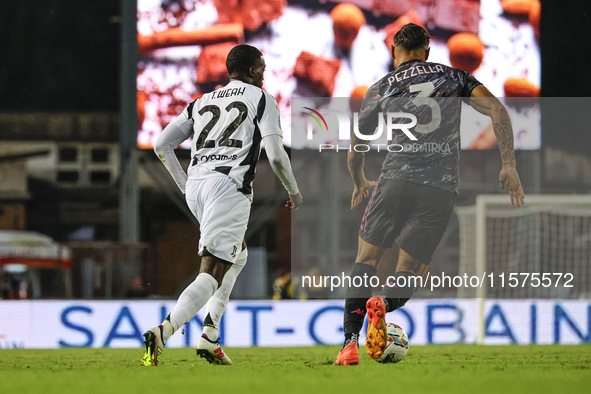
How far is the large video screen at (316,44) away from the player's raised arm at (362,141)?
7.61 meters

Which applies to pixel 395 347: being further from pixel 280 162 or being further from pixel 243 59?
pixel 243 59

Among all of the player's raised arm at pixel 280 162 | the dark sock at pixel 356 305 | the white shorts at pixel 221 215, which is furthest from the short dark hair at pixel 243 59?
the dark sock at pixel 356 305

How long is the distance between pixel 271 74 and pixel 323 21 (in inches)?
49.5

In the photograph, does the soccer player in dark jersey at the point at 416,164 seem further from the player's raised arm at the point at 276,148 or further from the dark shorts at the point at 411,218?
the player's raised arm at the point at 276,148

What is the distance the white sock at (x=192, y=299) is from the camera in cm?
421

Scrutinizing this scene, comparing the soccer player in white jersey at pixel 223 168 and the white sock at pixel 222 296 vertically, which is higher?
the soccer player in white jersey at pixel 223 168

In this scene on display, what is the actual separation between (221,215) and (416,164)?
1.19 m

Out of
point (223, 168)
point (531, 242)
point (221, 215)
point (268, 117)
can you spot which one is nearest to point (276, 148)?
point (268, 117)

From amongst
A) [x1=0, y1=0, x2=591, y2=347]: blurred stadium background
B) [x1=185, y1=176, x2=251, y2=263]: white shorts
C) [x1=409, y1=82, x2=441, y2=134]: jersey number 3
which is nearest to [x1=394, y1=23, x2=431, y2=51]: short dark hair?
[x1=409, y1=82, x2=441, y2=134]: jersey number 3

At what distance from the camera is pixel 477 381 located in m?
3.52

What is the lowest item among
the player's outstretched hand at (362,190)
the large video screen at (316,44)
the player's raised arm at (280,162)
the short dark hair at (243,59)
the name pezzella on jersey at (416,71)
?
the player's outstretched hand at (362,190)

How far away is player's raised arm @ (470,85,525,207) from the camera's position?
4.62 metres

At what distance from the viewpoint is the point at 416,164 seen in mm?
4719

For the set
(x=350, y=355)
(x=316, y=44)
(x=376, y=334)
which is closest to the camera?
(x=376, y=334)
